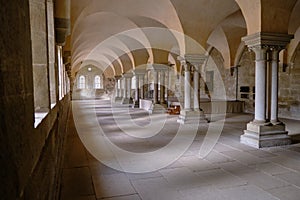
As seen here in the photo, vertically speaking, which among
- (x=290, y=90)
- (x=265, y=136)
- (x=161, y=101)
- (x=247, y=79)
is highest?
(x=247, y=79)

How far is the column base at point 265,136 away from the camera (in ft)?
16.6

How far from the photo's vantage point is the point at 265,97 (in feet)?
17.7

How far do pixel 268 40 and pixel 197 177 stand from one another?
3409mm

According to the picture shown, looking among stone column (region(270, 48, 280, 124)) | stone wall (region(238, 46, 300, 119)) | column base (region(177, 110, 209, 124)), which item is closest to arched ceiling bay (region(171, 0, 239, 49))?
column base (region(177, 110, 209, 124))

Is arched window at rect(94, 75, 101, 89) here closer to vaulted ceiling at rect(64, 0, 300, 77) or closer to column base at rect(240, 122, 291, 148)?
vaulted ceiling at rect(64, 0, 300, 77)

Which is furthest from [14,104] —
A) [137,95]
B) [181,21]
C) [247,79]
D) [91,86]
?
[91,86]

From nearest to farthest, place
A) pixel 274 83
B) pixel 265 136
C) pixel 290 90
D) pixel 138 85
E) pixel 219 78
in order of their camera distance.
Result: pixel 265 136
pixel 274 83
pixel 290 90
pixel 219 78
pixel 138 85

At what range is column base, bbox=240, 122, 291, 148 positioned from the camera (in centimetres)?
505

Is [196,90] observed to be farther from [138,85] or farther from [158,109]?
[138,85]

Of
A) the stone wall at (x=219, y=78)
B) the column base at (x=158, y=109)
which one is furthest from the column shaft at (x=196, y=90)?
the stone wall at (x=219, y=78)

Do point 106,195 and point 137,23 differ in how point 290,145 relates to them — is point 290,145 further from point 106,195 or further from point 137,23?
point 137,23

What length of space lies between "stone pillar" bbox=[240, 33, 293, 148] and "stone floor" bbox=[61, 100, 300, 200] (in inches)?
10.4

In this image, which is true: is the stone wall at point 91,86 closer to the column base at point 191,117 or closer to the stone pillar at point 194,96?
the stone pillar at point 194,96

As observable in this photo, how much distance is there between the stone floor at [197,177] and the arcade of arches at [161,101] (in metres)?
0.01
